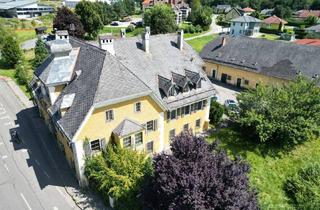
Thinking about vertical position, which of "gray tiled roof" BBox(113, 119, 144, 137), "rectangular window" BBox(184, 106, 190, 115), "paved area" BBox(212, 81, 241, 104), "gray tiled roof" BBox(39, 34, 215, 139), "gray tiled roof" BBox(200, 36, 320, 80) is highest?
"gray tiled roof" BBox(39, 34, 215, 139)

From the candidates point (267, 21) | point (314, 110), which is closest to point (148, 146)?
point (314, 110)

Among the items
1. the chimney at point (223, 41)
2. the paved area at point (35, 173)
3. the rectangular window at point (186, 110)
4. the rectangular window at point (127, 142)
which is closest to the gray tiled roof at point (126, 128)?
the rectangular window at point (127, 142)

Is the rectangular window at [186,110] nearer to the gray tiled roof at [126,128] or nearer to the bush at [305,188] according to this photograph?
the gray tiled roof at [126,128]

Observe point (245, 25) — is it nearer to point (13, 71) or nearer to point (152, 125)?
point (13, 71)

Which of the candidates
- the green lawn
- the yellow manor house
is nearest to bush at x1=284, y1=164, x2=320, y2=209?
the green lawn

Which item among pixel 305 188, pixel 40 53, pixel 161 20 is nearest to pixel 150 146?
pixel 305 188

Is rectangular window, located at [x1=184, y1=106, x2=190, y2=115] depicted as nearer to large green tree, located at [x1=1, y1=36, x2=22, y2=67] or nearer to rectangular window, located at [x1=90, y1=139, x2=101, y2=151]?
rectangular window, located at [x1=90, y1=139, x2=101, y2=151]

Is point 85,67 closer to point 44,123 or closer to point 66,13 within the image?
point 44,123
